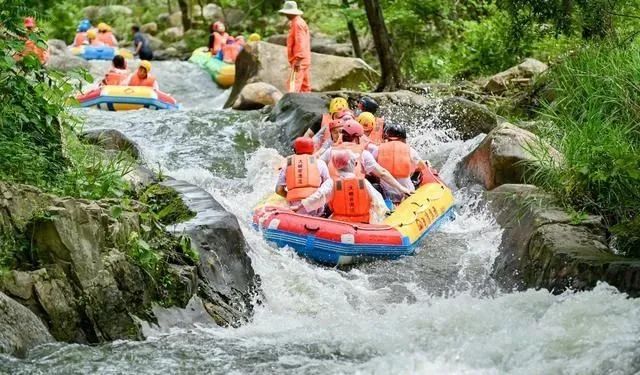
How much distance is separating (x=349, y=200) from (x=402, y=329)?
293 cm

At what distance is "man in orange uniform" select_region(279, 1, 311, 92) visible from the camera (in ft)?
49.5

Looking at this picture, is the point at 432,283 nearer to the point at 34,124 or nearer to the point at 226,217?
the point at 226,217

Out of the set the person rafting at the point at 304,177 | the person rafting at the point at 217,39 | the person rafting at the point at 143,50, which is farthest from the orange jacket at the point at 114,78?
the person rafting at the point at 143,50

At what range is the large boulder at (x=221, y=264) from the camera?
6805 mm

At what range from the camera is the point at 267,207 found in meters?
9.31

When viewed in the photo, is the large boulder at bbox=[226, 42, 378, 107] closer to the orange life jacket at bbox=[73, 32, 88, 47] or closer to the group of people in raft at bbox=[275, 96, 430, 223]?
the group of people in raft at bbox=[275, 96, 430, 223]

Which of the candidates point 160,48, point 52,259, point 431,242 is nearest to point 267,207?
point 431,242

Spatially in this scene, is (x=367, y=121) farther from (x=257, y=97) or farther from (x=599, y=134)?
(x=257, y=97)

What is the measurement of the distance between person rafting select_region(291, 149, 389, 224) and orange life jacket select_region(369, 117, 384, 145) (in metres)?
1.77

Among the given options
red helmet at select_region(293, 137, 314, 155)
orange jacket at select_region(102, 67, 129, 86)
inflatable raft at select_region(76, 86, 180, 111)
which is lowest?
inflatable raft at select_region(76, 86, 180, 111)

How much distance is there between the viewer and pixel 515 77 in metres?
13.9

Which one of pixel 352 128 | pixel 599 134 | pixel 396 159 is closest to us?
pixel 599 134

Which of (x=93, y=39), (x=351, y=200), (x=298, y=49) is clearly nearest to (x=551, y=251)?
(x=351, y=200)

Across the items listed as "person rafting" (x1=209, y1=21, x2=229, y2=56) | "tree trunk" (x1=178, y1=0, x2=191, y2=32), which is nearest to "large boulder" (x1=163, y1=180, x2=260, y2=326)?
"person rafting" (x1=209, y1=21, x2=229, y2=56)
